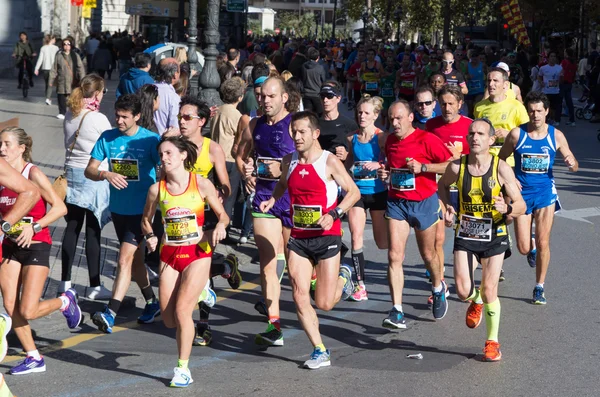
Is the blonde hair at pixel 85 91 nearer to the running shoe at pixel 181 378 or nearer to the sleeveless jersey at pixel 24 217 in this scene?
the sleeveless jersey at pixel 24 217

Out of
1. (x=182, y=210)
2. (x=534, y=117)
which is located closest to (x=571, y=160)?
(x=534, y=117)

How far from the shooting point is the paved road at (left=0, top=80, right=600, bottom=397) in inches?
269

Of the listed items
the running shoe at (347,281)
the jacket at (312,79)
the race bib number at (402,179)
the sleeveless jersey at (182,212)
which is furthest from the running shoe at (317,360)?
the jacket at (312,79)

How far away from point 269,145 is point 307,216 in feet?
4.43

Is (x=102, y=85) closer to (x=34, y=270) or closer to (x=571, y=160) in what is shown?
(x=34, y=270)

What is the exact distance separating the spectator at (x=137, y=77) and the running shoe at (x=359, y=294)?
4648 mm

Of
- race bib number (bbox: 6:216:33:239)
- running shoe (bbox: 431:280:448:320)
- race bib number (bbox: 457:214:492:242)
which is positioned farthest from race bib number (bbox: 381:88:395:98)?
race bib number (bbox: 6:216:33:239)

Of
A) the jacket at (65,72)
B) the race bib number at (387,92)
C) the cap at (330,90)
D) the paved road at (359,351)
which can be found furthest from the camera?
the race bib number at (387,92)

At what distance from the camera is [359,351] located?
25.5 ft

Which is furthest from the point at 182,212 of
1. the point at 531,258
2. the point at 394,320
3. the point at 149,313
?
the point at 531,258

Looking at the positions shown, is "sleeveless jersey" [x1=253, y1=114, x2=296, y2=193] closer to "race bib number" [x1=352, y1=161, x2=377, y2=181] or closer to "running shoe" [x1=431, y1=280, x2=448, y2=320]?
"race bib number" [x1=352, y1=161, x2=377, y2=181]

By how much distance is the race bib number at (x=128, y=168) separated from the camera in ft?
27.4

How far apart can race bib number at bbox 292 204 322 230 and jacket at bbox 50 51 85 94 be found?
51.0 ft

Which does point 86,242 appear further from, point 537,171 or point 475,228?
point 537,171
